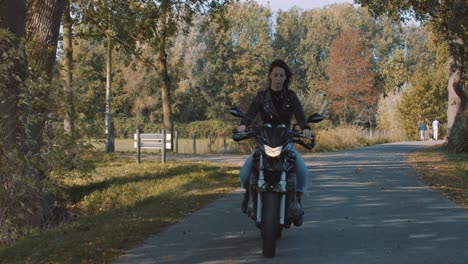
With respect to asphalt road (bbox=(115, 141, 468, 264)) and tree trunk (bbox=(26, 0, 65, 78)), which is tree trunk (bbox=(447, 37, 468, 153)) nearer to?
asphalt road (bbox=(115, 141, 468, 264))

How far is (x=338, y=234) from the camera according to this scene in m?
6.90

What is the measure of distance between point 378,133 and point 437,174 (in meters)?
31.8

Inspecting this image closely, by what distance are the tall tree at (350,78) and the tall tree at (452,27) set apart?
3902 cm

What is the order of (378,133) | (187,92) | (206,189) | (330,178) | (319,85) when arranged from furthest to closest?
(319,85), (187,92), (378,133), (330,178), (206,189)

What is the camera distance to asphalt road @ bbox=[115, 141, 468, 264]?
5730 mm

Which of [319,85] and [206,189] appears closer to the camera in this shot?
[206,189]

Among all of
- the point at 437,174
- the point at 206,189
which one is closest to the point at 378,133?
the point at 437,174

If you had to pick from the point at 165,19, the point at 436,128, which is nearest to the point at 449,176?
the point at 165,19

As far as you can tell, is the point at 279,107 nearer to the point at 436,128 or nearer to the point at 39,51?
the point at 39,51

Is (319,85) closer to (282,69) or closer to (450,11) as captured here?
(450,11)

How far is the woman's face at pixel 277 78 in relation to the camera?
21.0 feet

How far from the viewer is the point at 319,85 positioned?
232ft

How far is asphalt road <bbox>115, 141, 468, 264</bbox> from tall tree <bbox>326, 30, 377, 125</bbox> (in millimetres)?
57269

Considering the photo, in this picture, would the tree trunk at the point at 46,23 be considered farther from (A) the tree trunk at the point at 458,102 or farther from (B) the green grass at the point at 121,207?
(A) the tree trunk at the point at 458,102
